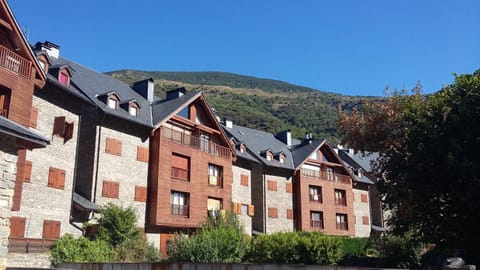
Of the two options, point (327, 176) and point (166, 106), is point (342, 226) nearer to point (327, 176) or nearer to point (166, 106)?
point (327, 176)

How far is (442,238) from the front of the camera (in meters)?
20.1

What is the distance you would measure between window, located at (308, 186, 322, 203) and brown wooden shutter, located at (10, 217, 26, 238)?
32.3 metres

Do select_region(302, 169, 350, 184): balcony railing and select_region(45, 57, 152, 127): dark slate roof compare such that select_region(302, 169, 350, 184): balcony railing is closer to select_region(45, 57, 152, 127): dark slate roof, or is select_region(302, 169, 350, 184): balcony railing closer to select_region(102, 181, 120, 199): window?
select_region(45, 57, 152, 127): dark slate roof

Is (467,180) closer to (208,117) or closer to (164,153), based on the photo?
(164,153)

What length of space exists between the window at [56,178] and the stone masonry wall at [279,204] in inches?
916

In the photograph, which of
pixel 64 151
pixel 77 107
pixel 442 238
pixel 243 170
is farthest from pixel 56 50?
pixel 442 238

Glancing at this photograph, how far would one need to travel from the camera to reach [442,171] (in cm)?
1858

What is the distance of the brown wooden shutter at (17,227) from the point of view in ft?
82.2

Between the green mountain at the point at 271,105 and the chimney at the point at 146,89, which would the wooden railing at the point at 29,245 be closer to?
the chimney at the point at 146,89

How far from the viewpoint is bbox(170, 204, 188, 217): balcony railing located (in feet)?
116

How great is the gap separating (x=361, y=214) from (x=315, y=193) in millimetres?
10165

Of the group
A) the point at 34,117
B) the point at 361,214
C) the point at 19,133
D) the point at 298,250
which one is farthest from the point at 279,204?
the point at 19,133

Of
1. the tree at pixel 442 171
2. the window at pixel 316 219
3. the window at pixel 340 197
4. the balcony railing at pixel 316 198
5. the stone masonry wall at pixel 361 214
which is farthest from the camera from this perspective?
the stone masonry wall at pixel 361 214

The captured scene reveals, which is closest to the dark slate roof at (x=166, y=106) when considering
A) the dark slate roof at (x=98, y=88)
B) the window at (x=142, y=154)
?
the dark slate roof at (x=98, y=88)
